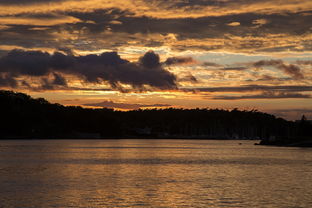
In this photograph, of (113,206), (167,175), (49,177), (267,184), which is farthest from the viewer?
(167,175)

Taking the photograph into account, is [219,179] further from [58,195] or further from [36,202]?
[36,202]

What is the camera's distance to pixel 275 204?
140 ft

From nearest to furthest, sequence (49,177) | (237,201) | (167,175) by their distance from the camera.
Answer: (237,201)
(49,177)
(167,175)

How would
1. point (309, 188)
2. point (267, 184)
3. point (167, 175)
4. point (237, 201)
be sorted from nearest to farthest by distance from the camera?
1. point (237, 201)
2. point (309, 188)
3. point (267, 184)
4. point (167, 175)

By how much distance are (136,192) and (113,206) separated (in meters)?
8.74

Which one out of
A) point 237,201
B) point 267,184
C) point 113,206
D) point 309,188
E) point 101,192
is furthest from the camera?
point 267,184

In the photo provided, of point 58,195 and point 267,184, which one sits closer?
point 58,195

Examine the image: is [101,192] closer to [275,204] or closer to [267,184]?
[275,204]

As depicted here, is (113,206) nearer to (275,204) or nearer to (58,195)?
(58,195)

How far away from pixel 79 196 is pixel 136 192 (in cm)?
626

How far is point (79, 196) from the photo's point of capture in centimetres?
4609

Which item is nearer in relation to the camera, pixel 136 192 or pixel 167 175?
pixel 136 192

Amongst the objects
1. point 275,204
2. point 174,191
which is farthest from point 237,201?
→ point 174,191

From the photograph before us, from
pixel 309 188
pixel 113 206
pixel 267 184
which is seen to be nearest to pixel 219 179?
pixel 267 184
